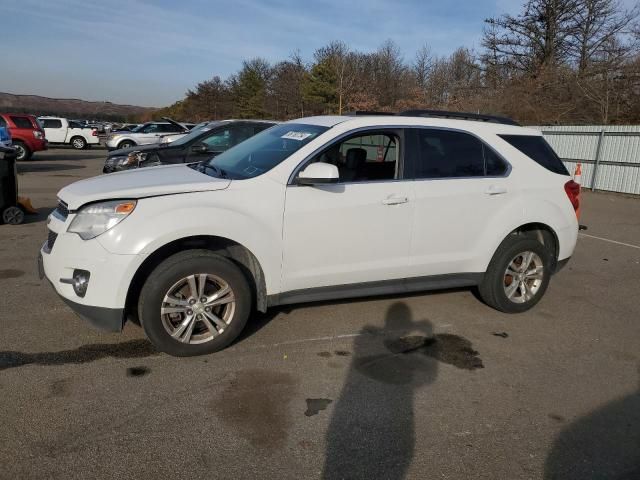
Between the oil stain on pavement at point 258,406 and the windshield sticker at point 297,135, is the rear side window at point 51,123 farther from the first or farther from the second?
the oil stain on pavement at point 258,406

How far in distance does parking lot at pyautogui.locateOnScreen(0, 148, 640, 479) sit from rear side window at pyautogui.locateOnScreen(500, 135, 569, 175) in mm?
1466

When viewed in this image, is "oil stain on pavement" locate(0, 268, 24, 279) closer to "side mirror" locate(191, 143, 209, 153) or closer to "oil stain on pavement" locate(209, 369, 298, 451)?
"oil stain on pavement" locate(209, 369, 298, 451)

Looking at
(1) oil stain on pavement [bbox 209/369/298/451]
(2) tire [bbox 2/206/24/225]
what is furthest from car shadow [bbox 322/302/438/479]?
(2) tire [bbox 2/206/24/225]

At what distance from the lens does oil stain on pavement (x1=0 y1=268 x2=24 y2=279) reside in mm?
5480

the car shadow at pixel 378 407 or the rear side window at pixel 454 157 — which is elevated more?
the rear side window at pixel 454 157

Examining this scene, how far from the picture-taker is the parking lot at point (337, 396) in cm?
268

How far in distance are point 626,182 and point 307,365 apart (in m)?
15.1

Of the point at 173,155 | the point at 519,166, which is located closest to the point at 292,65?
the point at 173,155

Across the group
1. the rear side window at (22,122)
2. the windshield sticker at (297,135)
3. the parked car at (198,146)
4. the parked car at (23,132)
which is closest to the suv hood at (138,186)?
the windshield sticker at (297,135)

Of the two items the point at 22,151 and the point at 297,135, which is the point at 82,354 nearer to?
the point at 297,135

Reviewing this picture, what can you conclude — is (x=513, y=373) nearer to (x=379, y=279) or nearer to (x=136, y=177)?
(x=379, y=279)

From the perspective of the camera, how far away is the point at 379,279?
4309 millimetres

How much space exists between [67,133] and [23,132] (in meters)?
10.7

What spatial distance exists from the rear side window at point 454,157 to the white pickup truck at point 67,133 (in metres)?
29.7
